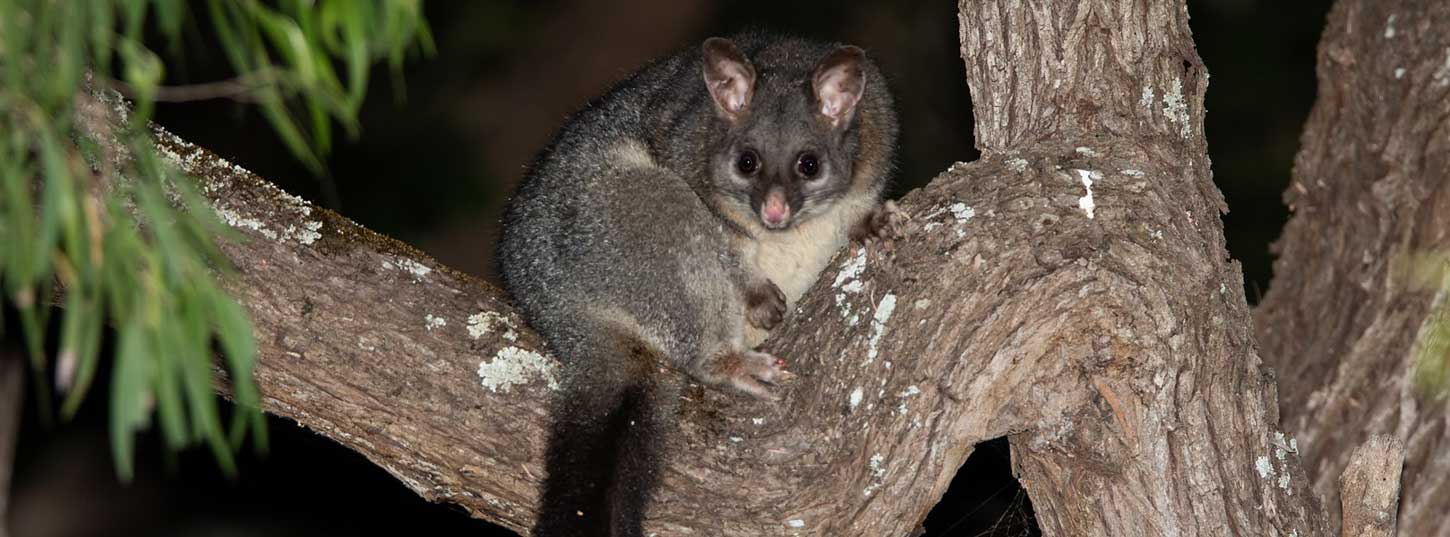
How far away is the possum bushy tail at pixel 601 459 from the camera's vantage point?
4066 millimetres

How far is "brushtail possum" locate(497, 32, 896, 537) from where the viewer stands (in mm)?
4410

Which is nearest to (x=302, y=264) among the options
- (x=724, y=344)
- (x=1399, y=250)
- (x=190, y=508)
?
(x=724, y=344)

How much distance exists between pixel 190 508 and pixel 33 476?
0.88 meters

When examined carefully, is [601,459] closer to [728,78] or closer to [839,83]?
[728,78]

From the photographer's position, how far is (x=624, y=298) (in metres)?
4.52

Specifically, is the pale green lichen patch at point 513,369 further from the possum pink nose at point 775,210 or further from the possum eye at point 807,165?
the possum eye at point 807,165

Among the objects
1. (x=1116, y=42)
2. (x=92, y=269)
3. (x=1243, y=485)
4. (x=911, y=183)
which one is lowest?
(x=1243, y=485)

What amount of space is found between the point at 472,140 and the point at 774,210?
5.74 metres

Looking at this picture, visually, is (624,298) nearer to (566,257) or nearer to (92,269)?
(566,257)

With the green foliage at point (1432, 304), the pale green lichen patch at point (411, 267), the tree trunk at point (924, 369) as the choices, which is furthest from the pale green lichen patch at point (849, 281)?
the green foliage at point (1432, 304)

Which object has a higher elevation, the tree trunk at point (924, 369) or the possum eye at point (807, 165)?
the possum eye at point (807, 165)

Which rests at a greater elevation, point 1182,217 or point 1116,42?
point 1116,42

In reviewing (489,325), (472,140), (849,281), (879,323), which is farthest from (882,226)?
(472,140)

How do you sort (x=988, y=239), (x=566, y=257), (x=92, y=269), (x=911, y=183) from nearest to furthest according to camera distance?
(x=92, y=269) < (x=988, y=239) < (x=566, y=257) < (x=911, y=183)
